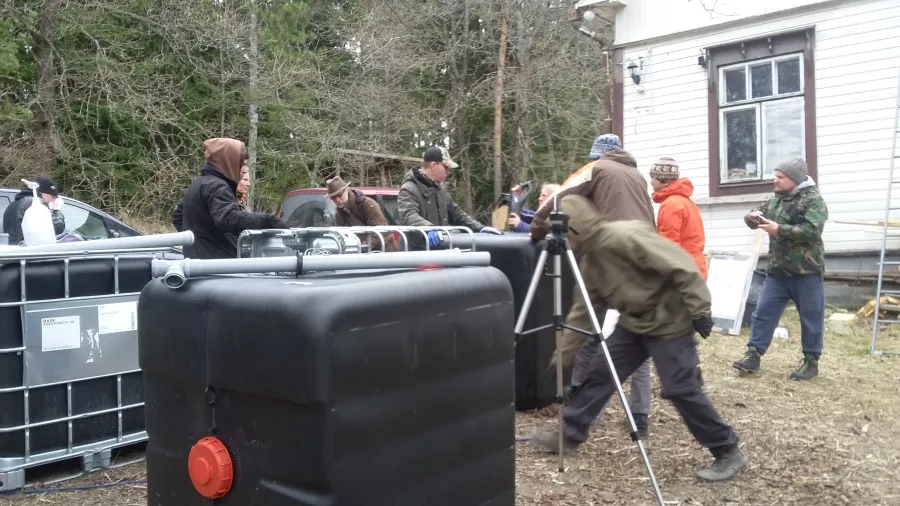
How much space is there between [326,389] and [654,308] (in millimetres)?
2466

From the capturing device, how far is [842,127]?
10.0m

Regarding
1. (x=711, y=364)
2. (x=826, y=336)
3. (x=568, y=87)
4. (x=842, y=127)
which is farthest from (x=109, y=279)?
(x=568, y=87)

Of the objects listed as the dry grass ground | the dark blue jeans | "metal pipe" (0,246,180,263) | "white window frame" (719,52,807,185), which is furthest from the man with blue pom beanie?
"white window frame" (719,52,807,185)

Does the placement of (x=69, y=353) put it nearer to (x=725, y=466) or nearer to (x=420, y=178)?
(x=420, y=178)

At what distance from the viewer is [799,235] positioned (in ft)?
20.6

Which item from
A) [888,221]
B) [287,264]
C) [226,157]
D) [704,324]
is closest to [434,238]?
[226,157]

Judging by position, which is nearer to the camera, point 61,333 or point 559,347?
point 61,333

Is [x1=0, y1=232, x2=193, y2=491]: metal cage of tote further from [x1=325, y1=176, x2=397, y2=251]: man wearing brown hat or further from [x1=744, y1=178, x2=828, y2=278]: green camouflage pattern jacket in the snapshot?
[x1=744, y1=178, x2=828, y2=278]: green camouflage pattern jacket

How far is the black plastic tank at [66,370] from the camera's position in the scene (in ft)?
12.6

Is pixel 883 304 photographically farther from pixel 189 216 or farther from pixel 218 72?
pixel 218 72

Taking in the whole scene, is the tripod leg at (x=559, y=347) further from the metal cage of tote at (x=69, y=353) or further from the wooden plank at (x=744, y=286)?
the wooden plank at (x=744, y=286)

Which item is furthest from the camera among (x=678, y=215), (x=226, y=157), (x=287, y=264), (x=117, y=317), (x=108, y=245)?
(x=678, y=215)

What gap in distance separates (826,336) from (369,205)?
5.36m

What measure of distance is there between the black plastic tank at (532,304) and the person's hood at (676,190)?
4.12ft
